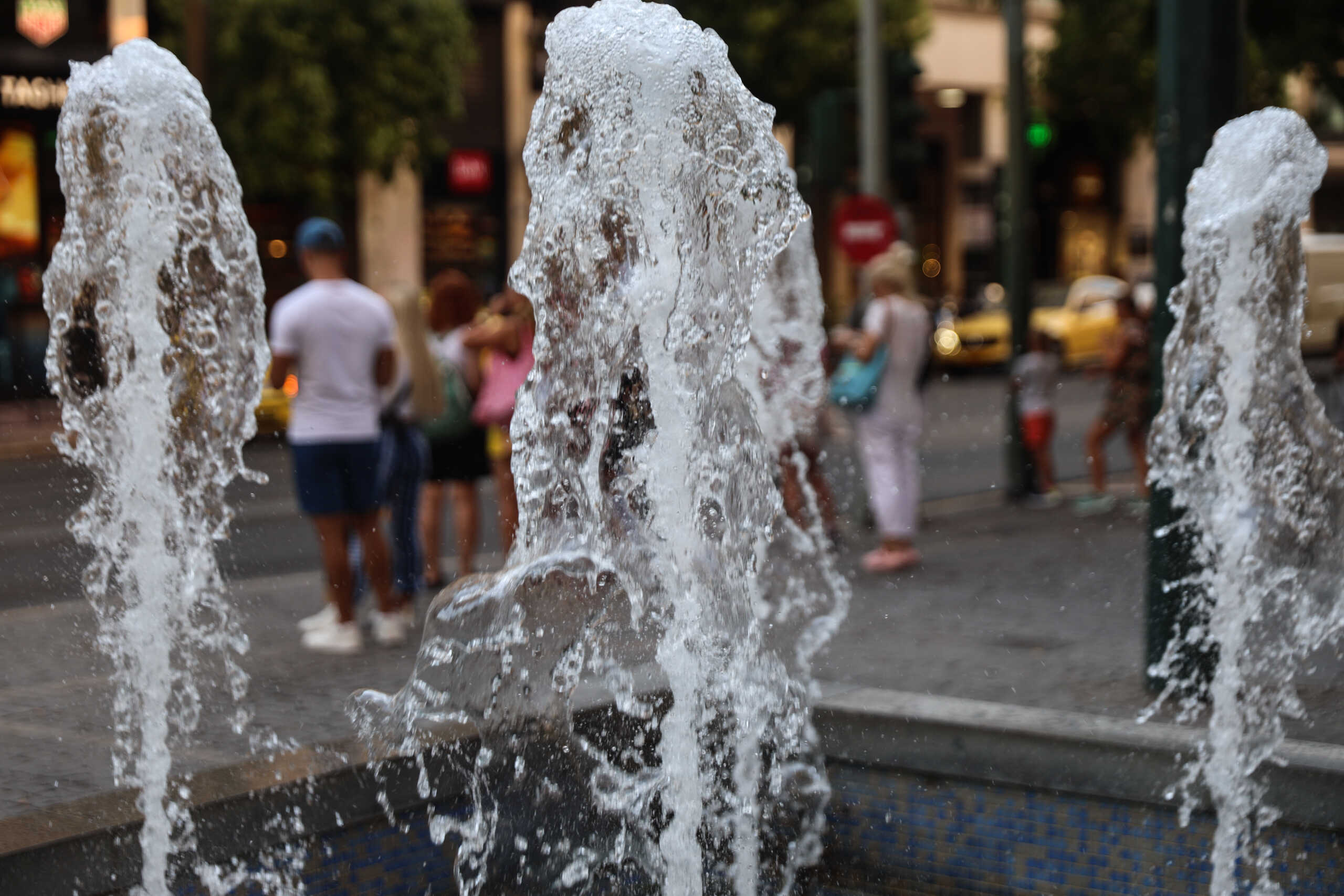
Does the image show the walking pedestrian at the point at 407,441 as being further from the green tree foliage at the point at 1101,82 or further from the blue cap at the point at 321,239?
the green tree foliage at the point at 1101,82

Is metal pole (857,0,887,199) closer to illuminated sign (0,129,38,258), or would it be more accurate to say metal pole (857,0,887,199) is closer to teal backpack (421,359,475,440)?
teal backpack (421,359,475,440)

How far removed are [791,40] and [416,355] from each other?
71.4 feet

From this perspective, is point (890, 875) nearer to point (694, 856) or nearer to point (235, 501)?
point (694, 856)

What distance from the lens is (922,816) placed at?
420 cm

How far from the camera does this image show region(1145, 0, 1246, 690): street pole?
5.25m

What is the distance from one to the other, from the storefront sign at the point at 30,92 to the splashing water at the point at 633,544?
63.7 ft

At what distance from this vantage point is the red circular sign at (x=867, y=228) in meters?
10.6

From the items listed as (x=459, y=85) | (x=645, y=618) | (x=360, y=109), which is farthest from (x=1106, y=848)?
(x=459, y=85)

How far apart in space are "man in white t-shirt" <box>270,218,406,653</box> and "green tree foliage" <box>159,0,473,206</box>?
48.7 ft

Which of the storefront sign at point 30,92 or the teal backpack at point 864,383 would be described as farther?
the storefront sign at point 30,92

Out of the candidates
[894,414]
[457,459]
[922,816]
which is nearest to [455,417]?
[457,459]

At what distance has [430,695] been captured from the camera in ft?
13.7

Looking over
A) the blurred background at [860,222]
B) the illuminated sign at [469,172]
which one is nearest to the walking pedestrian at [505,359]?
the blurred background at [860,222]

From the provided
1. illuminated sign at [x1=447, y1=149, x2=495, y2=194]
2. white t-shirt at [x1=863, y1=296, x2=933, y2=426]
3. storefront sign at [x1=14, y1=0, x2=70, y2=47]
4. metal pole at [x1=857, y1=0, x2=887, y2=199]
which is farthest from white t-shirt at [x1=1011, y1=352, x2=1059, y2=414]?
illuminated sign at [x1=447, y1=149, x2=495, y2=194]
